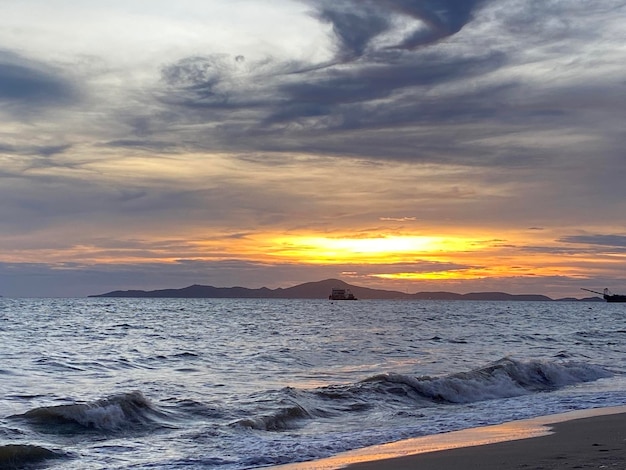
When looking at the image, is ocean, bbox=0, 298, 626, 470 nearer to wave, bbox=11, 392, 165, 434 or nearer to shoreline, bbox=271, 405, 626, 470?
wave, bbox=11, 392, 165, 434

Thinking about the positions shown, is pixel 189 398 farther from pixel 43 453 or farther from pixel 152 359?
pixel 152 359

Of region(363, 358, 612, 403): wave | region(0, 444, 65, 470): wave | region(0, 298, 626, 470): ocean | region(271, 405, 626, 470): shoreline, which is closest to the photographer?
region(271, 405, 626, 470): shoreline

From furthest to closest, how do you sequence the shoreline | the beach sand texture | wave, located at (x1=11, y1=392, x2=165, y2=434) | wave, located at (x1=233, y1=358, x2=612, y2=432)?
→ 1. wave, located at (x1=233, y1=358, x2=612, y2=432)
2. wave, located at (x1=11, y1=392, x2=165, y2=434)
3. the shoreline
4. the beach sand texture

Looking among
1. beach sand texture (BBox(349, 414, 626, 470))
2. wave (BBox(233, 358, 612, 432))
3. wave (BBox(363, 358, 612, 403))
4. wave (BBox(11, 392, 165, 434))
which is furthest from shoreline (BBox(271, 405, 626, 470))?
wave (BBox(363, 358, 612, 403))

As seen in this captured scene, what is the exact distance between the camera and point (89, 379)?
71.9 feet

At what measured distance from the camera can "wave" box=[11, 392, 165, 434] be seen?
48.0 feet

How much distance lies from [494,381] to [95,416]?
12.8m

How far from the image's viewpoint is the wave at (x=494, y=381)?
20391 millimetres

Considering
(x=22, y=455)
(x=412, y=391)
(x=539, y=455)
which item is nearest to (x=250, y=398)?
(x=412, y=391)

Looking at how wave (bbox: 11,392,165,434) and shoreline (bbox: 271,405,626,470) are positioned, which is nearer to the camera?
shoreline (bbox: 271,405,626,470)

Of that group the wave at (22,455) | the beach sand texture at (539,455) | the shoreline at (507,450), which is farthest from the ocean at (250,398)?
A: the beach sand texture at (539,455)

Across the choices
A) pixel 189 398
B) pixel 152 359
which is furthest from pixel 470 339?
pixel 189 398

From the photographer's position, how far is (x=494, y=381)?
886 inches

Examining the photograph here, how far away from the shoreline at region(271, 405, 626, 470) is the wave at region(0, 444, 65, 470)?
4110 mm
